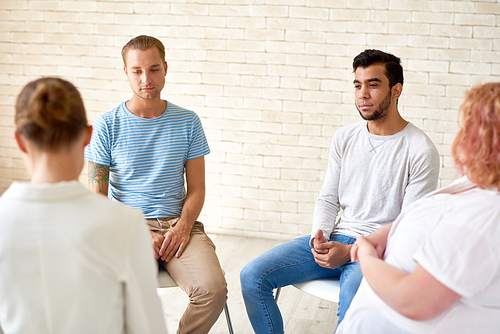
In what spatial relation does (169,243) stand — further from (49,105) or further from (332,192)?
(49,105)

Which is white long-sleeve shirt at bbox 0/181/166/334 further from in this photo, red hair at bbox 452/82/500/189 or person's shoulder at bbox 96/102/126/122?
person's shoulder at bbox 96/102/126/122

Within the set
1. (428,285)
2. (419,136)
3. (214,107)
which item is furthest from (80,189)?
(214,107)

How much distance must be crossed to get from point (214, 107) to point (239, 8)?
0.76m

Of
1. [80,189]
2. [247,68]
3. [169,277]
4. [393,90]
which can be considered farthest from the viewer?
[247,68]

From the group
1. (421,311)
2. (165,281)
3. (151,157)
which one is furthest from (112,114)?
(421,311)

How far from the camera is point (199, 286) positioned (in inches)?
68.7

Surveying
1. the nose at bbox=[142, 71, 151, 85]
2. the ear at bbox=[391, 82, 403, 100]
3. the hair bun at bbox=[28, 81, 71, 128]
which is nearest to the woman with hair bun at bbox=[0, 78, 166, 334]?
the hair bun at bbox=[28, 81, 71, 128]

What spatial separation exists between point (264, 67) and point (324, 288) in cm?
204

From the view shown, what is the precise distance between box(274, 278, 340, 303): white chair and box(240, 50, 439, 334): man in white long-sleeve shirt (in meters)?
0.03

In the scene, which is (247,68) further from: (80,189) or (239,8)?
(80,189)

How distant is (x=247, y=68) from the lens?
337 centimetres

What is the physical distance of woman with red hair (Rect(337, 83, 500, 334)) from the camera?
3.14 ft

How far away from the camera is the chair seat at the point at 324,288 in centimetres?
169

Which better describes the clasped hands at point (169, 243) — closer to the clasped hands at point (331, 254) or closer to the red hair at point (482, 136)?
the clasped hands at point (331, 254)
